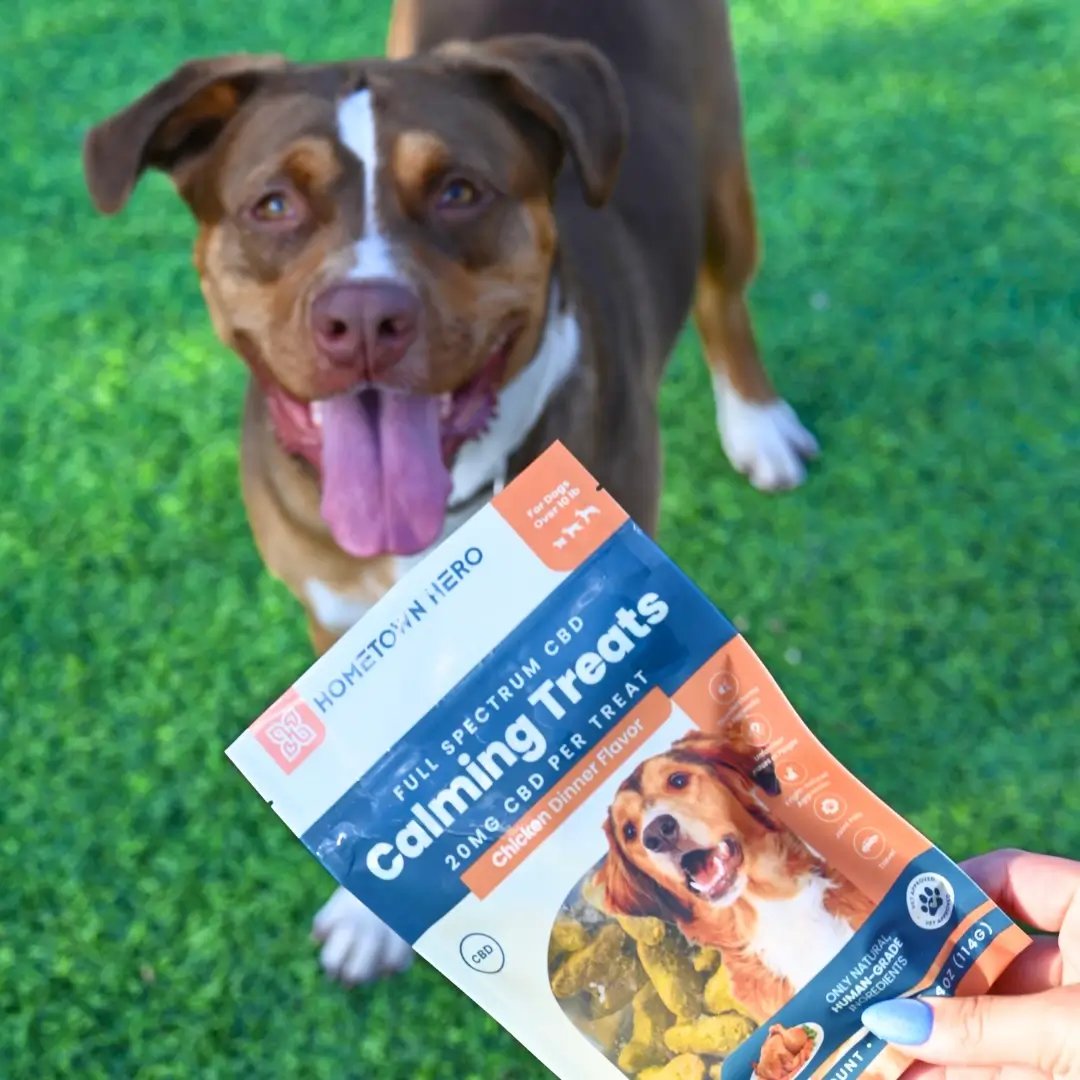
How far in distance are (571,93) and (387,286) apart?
1.66 feet

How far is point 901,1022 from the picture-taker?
4.39 ft

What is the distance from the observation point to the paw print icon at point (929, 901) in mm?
1368

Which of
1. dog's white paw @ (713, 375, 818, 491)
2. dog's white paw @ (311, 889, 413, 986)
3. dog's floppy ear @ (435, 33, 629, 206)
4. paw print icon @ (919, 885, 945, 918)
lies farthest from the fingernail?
dog's white paw @ (713, 375, 818, 491)

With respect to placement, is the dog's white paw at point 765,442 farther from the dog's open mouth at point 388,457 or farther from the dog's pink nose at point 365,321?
the dog's pink nose at point 365,321

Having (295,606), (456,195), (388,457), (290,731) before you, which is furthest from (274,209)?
(295,606)

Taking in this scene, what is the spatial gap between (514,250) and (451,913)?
114cm

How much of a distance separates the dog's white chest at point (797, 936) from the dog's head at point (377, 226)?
87 cm

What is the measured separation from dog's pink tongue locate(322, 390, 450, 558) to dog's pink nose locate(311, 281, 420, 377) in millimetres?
133

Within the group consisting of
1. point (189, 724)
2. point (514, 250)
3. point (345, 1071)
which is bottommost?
point (345, 1071)

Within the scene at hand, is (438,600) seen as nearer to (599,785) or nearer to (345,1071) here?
(599,785)

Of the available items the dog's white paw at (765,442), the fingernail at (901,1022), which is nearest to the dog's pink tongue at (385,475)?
the fingernail at (901,1022)

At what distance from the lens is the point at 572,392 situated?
2.18m

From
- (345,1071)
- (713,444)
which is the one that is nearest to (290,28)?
(713,444)

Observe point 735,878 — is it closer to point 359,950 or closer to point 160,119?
point 359,950
